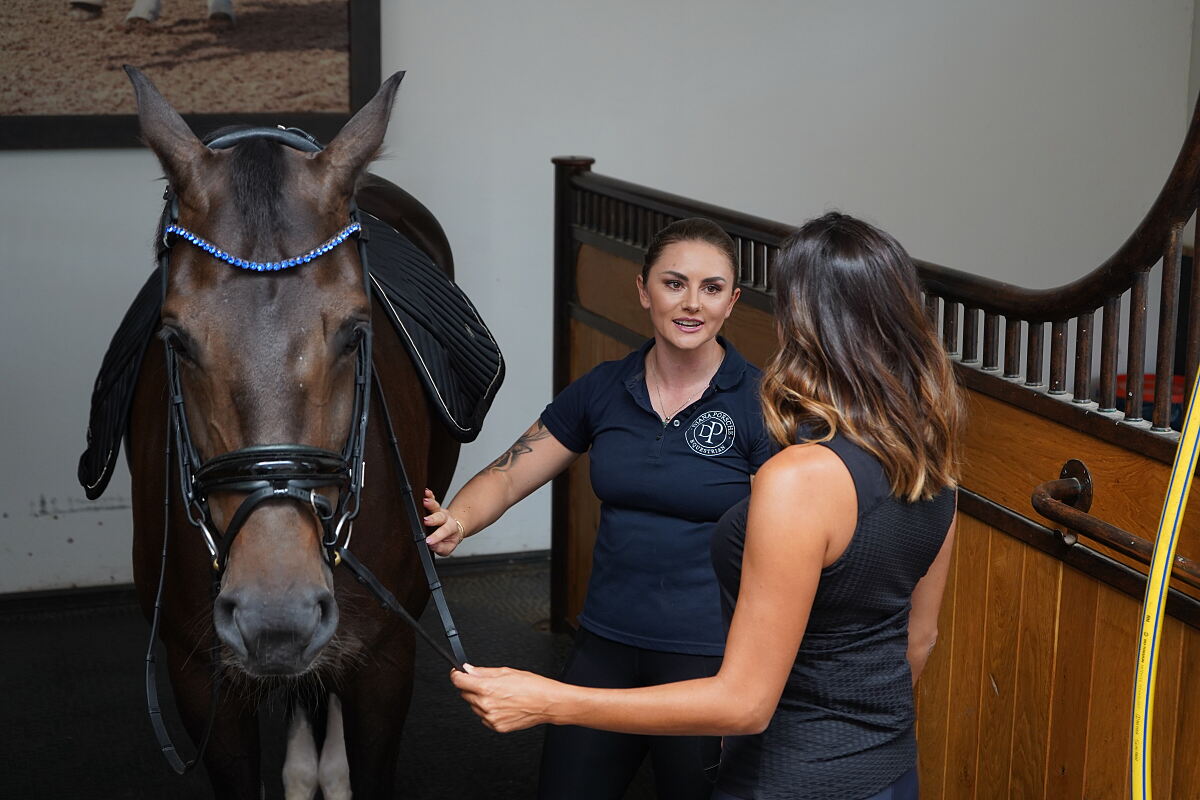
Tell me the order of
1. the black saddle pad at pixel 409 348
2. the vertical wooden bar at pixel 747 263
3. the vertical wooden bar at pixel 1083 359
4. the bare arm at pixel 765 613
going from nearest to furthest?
1. the bare arm at pixel 765 613
2. the vertical wooden bar at pixel 1083 359
3. the black saddle pad at pixel 409 348
4. the vertical wooden bar at pixel 747 263

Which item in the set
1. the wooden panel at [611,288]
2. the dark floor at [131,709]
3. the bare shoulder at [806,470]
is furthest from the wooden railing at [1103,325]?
the dark floor at [131,709]

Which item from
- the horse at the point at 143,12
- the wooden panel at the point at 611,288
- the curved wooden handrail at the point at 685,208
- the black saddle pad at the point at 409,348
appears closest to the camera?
the black saddle pad at the point at 409,348

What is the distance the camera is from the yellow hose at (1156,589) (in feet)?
3.98

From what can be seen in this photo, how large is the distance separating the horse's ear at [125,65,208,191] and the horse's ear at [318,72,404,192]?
0.53ft

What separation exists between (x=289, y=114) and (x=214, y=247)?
2318 millimetres

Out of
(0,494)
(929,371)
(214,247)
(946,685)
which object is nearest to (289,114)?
(0,494)

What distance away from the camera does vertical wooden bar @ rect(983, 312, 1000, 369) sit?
1834 mm

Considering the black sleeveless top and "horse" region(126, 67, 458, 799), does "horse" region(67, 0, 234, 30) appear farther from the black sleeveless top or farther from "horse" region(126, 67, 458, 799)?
the black sleeveless top

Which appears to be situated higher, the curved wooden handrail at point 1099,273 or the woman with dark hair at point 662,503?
the curved wooden handrail at point 1099,273

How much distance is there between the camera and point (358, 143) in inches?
67.2

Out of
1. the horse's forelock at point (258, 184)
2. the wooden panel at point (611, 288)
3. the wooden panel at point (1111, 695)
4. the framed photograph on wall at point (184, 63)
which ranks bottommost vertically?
the wooden panel at point (1111, 695)

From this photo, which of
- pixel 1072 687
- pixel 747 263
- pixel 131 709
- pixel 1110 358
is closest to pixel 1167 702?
pixel 1072 687

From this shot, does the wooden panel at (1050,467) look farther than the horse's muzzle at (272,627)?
Yes

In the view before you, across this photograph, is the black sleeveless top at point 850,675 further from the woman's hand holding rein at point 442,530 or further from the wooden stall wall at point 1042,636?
the woman's hand holding rein at point 442,530
